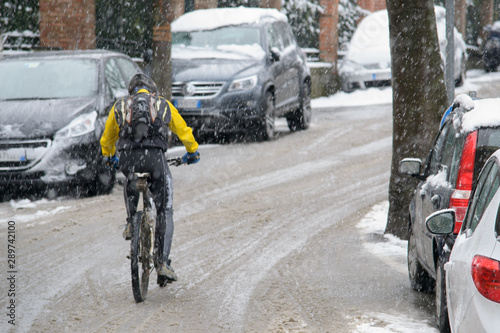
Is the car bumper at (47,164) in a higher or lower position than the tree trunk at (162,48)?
lower

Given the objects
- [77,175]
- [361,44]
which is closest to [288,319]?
[77,175]

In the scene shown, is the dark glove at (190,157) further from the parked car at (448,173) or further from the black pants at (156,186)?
the parked car at (448,173)

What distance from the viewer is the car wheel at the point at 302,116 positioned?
18.0 m

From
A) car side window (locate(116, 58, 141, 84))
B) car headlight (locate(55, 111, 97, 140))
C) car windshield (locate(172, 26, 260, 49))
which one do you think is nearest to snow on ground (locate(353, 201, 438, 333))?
car headlight (locate(55, 111, 97, 140))

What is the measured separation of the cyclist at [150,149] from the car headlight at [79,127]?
14.2 ft

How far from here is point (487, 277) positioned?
140 inches

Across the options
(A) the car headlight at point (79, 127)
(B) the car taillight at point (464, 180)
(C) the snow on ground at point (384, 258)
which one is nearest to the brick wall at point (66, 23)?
(A) the car headlight at point (79, 127)

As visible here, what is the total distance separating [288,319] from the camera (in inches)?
237

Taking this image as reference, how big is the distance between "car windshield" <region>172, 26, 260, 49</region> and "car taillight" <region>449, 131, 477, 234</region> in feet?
37.9

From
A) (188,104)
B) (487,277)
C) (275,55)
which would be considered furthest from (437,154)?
(275,55)

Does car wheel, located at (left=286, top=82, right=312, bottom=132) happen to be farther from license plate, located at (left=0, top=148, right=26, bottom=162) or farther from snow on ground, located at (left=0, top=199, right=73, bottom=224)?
license plate, located at (left=0, top=148, right=26, bottom=162)

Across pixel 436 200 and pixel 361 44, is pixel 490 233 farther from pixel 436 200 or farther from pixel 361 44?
pixel 361 44

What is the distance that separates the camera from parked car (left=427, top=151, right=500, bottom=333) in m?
3.54

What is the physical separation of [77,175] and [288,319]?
5697mm
